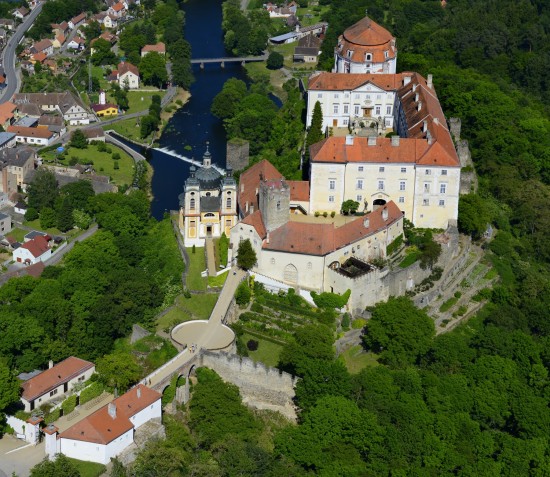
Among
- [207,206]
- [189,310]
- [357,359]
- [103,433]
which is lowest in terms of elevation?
[357,359]

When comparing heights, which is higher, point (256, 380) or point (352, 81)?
point (352, 81)

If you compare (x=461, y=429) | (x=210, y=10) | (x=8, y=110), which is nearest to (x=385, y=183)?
(x=461, y=429)

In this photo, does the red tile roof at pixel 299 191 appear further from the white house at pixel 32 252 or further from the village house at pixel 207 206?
the white house at pixel 32 252

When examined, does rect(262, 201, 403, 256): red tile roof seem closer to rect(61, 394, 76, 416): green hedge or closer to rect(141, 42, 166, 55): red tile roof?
rect(61, 394, 76, 416): green hedge

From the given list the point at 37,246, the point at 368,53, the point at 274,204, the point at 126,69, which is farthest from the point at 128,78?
the point at 274,204

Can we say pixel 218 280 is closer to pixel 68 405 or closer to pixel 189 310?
pixel 189 310

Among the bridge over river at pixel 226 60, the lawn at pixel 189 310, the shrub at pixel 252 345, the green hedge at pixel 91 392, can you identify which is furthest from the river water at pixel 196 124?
the green hedge at pixel 91 392
